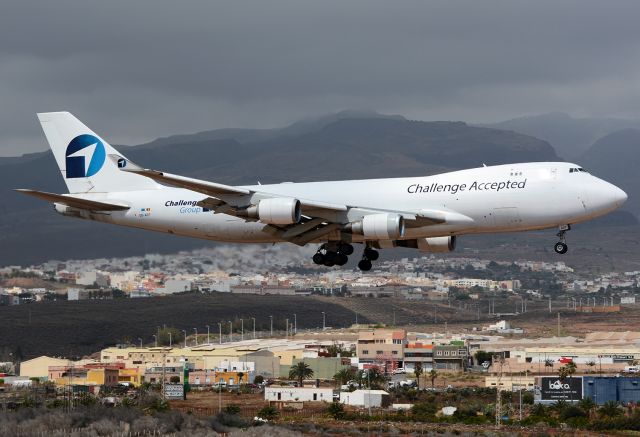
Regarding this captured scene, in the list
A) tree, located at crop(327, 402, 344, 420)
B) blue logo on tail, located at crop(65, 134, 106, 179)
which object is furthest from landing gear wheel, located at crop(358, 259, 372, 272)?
tree, located at crop(327, 402, 344, 420)

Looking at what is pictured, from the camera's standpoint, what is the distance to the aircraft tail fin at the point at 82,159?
70.9m

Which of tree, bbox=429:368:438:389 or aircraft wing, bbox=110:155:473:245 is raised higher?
aircraft wing, bbox=110:155:473:245

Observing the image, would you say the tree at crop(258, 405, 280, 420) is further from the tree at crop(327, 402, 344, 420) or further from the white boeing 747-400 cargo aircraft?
the white boeing 747-400 cargo aircraft

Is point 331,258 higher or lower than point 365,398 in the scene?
higher

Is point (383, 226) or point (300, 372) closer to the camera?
point (383, 226)

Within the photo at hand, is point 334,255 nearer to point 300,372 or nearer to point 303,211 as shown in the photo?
point 303,211

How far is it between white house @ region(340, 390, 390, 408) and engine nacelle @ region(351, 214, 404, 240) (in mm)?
38334

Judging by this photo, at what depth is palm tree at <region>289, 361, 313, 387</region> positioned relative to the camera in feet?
400

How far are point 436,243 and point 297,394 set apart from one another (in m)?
40.2

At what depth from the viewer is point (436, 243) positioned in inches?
2589

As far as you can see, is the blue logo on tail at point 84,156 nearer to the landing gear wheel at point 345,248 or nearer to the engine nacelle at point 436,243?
the landing gear wheel at point 345,248

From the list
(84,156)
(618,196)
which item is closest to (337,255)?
(618,196)

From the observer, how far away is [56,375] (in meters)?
122

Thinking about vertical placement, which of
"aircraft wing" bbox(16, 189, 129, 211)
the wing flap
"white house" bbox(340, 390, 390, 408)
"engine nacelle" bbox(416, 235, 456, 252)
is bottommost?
"white house" bbox(340, 390, 390, 408)
